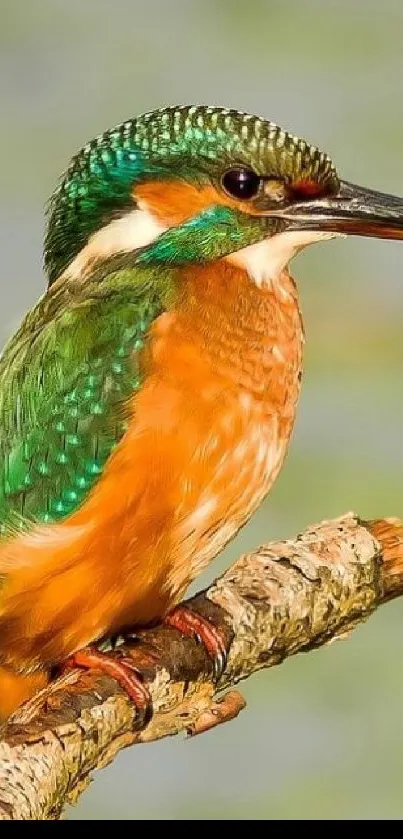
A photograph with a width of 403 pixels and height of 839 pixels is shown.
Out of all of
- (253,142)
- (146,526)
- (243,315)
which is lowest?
(146,526)

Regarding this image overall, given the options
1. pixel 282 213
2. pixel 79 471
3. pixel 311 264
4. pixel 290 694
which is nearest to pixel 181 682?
pixel 79 471

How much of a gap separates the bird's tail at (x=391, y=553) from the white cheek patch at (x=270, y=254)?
33 centimetres

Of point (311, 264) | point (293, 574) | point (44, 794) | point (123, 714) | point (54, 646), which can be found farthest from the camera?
point (311, 264)

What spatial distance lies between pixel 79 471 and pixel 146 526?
0.31 feet

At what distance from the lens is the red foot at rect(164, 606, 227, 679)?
5.96ft

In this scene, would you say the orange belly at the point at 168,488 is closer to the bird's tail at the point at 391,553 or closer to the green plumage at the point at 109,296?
the green plumage at the point at 109,296

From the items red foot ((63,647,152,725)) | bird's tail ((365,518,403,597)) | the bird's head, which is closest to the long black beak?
the bird's head

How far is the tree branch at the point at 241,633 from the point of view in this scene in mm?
1599

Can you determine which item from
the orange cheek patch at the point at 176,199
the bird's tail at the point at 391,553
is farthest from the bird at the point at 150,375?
the bird's tail at the point at 391,553

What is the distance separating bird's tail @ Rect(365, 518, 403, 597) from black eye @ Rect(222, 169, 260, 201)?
44 centimetres

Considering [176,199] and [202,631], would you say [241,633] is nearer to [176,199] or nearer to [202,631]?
[202,631]

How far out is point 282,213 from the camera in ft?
5.71

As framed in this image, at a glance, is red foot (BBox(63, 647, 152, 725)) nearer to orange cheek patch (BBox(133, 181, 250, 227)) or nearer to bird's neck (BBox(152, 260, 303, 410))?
bird's neck (BBox(152, 260, 303, 410))

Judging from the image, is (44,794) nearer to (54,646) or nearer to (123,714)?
(123,714)
